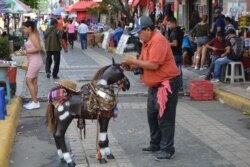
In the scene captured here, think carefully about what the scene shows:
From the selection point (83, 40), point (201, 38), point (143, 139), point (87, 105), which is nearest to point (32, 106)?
point (143, 139)

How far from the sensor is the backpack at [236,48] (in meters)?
12.2

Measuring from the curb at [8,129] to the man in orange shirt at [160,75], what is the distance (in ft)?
5.77

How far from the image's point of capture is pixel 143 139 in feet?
24.2

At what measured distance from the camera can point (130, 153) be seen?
6633 mm

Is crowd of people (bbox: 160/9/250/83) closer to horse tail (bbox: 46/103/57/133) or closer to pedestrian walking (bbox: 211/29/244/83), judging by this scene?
pedestrian walking (bbox: 211/29/244/83)

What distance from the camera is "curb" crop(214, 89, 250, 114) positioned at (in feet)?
31.7

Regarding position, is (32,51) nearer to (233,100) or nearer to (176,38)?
(176,38)

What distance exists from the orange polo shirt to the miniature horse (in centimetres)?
33

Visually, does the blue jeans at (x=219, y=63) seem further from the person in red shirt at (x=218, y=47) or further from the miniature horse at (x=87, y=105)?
the miniature horse at (x=87, y=105)

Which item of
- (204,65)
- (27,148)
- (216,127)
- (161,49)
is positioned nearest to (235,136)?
(216,127)

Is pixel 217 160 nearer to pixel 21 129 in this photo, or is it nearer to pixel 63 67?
pixel 21 129

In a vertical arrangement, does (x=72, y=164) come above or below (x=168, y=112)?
below

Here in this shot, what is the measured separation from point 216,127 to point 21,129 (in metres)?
3.10

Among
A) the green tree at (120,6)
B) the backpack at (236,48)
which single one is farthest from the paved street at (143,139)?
the green tree at (120,6)
